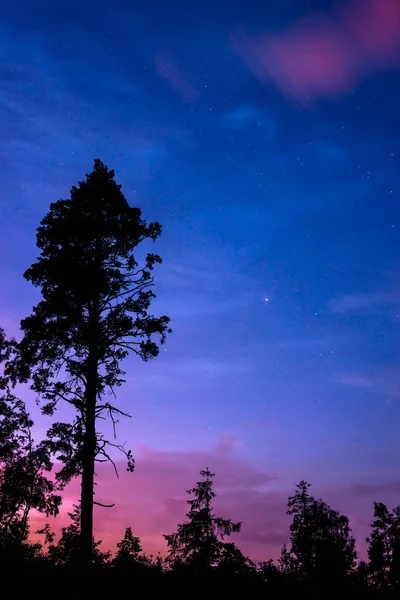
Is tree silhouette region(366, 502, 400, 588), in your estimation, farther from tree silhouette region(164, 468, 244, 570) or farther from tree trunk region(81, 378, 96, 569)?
tree trunk region(81, 378, 96, 569)

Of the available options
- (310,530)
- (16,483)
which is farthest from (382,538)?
(16,483)

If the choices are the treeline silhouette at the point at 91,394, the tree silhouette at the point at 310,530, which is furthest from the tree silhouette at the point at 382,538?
the treeline silhouette at the point at 91,394

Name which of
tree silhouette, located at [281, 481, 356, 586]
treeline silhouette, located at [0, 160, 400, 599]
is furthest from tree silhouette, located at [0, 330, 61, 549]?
tree silhouette, located at [281, 481, 356, 586]

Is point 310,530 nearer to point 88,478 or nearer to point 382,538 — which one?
point 382,538

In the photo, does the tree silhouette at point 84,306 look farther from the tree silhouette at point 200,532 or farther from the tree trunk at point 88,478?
the tree silhouette at point 200,532

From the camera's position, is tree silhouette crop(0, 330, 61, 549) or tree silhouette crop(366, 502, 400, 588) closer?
tree silhouette crop(0, 330, 61, 549)

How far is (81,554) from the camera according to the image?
17.0 m

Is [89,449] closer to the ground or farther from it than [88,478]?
farther from it

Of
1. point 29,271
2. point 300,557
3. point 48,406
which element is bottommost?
point 300,557

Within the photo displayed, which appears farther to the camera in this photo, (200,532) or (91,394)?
(200,532)

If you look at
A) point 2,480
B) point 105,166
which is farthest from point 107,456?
point 2,480

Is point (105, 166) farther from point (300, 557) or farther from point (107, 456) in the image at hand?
point (300, 557)

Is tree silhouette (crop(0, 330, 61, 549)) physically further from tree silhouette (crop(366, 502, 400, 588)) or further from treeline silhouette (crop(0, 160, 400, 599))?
tree silhouette (crop(366, 502, 400, 588))

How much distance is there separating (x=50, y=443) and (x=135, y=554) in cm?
635
